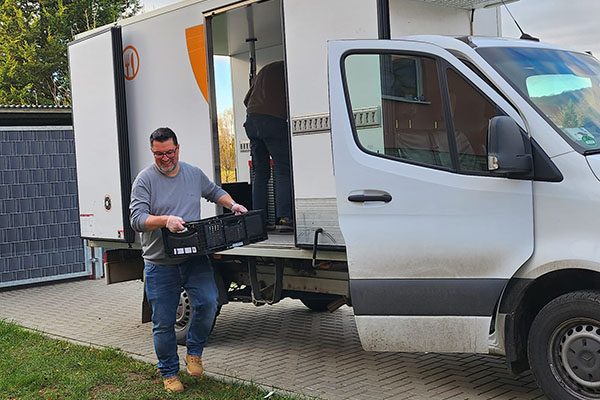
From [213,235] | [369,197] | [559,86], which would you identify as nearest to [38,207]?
[213,235]

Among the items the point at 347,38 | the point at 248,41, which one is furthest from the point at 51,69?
the point at 347,38

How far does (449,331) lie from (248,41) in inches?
193

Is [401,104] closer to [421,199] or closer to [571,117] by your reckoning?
[421,199]

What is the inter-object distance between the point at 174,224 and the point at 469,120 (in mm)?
2137

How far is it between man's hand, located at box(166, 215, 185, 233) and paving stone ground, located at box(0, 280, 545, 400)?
5.09ft

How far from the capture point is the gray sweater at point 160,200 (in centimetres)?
562

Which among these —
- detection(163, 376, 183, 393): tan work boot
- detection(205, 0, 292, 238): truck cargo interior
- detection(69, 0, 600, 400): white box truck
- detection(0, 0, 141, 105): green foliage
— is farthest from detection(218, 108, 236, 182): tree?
detection(0, 0, 141, 105): green foliage

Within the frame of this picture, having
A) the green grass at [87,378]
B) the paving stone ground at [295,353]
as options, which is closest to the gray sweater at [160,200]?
the green grass at [87,378]

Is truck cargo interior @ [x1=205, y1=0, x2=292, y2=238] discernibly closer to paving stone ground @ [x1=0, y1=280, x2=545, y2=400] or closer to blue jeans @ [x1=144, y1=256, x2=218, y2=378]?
paving stone ground @ [x1=0, y1=280, x2=545, y2=400]

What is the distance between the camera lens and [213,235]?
5.52 metres

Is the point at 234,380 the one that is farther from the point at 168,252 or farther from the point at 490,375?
the point at 490,375

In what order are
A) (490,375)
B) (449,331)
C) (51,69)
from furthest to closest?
(51,69) < (490,375) < (449,331)

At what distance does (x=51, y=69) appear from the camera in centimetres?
3161

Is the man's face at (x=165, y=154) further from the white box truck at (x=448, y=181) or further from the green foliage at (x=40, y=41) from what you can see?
the green foliage at (x=40, y=41)
